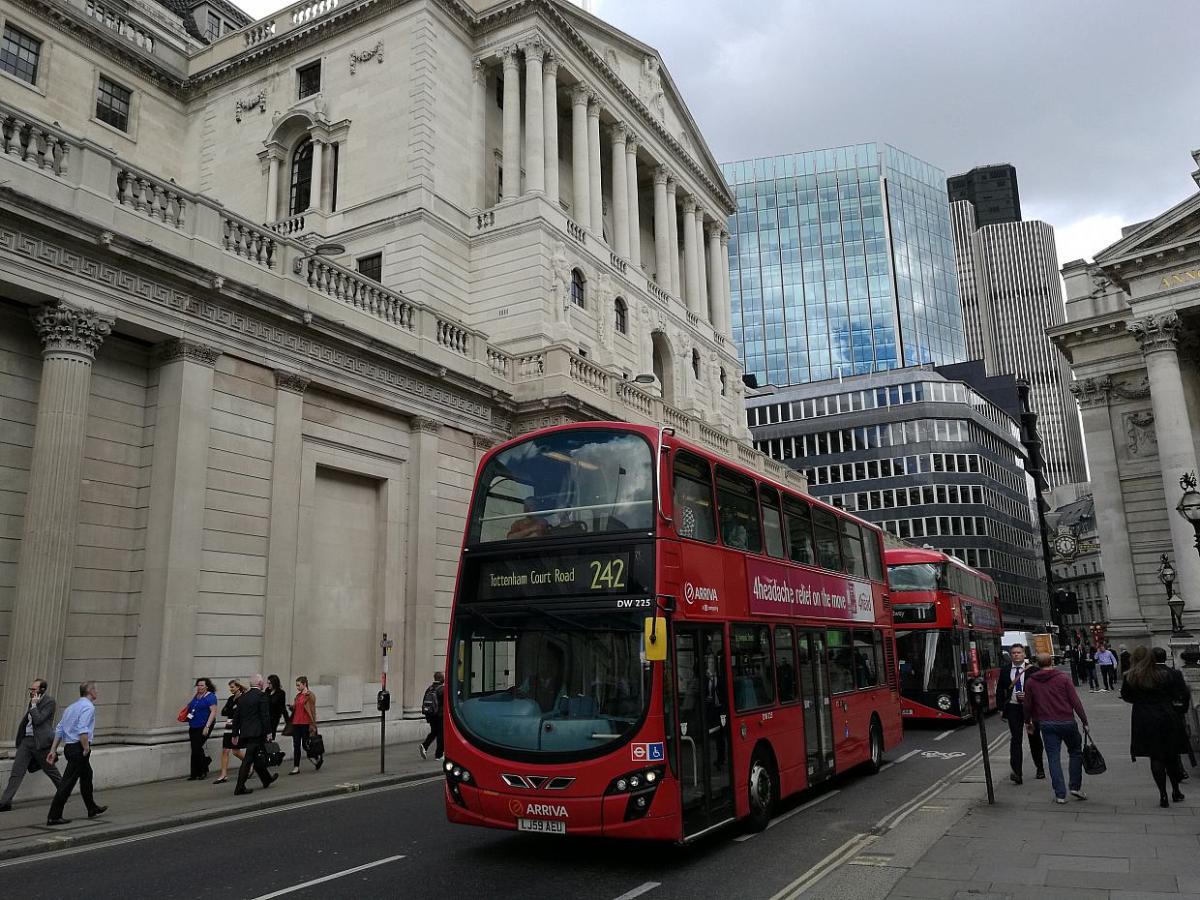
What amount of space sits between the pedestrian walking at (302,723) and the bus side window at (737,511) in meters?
9.16

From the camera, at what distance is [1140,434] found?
129ft

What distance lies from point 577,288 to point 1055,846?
26.9m

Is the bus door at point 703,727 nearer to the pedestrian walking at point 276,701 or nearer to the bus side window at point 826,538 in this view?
Answer: the bus side window at point 826,538

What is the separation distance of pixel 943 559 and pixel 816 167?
102519 mm

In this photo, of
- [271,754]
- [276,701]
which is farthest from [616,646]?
[276,701]

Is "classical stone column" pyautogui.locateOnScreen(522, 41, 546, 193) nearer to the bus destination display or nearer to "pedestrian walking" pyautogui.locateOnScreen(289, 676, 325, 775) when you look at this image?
"pedestrian walking" pyautogui.locateOnScreen(289, 676, 325, 775)

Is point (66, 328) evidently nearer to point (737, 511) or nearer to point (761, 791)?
point (737, 511)

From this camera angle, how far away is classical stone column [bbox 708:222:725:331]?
45.7m

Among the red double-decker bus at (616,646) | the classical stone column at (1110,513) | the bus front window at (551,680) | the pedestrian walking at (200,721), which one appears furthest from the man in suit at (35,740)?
the classical stone column at (1110,513)

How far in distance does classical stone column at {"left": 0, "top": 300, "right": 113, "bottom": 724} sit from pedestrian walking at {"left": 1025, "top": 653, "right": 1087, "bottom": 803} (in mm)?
14077

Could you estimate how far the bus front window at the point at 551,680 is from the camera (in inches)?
315

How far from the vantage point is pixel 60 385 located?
555 inches

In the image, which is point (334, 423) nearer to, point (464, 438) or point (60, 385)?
point (464, 438)

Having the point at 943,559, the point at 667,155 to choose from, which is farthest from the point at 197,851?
the point at 667,155
